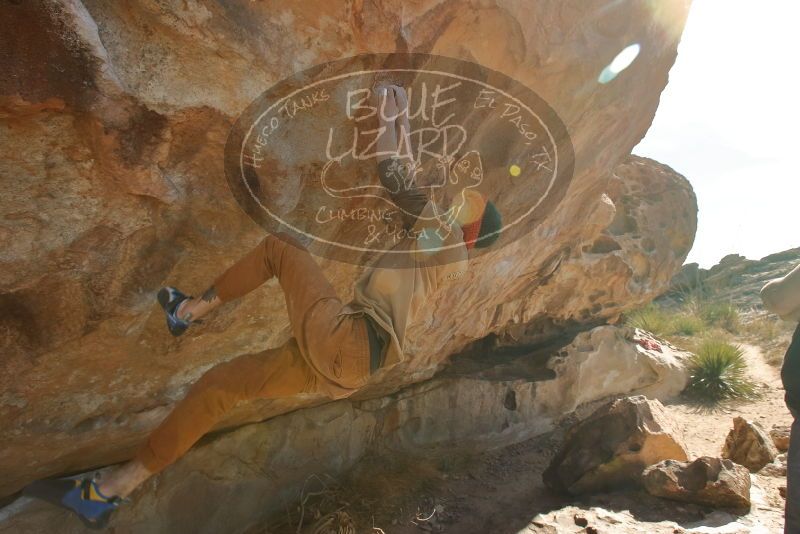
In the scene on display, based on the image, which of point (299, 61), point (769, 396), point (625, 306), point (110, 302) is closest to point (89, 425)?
point (110, 302)

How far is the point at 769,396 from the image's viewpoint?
24.2ft

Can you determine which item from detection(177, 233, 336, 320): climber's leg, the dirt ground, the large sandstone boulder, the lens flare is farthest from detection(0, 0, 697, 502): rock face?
the large sandstone boulder

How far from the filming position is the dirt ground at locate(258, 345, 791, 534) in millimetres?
3750

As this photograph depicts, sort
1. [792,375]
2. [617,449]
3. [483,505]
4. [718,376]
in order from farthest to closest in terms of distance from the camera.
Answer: [718,376]
[483,505]
[617,449]
[792,375]

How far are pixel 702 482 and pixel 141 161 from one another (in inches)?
160

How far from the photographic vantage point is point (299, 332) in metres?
2.26

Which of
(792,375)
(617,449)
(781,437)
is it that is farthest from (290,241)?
(781,437)

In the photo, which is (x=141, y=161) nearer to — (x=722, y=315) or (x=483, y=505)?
(x=483, y=505)

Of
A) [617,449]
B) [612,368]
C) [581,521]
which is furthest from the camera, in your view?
[612,368]

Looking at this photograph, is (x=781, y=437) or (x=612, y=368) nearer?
(x=781, y=437)

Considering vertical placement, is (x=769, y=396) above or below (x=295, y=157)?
below

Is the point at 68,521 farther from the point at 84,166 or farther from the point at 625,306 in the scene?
the point at 625,306

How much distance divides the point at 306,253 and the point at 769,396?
747 cm

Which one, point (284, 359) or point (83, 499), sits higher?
point (284, 359)
